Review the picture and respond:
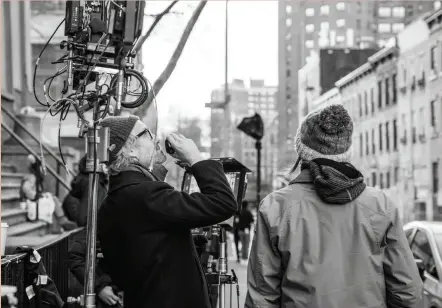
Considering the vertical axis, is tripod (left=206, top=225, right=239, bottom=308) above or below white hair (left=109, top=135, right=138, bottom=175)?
below

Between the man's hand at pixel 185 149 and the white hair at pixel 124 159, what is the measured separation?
0.75 ft

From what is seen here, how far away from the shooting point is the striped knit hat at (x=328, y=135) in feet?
11.4

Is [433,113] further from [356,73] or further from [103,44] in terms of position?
[103,44]

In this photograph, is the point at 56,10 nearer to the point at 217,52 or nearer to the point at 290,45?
the point at 217,52

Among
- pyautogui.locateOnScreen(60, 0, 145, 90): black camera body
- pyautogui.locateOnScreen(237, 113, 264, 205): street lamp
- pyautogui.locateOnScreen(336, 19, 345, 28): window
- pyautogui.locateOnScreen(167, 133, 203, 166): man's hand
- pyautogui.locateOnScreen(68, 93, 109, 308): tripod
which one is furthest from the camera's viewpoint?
pyautogui.locateOnScreen(336, 19, 345, 28): window

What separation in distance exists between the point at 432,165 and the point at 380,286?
3683cm

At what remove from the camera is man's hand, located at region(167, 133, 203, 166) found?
353 centimetres

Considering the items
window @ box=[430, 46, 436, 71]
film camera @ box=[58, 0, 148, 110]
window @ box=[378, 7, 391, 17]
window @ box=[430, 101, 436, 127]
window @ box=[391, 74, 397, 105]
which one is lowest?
film camera @ box=[58, 0, 148, 110]

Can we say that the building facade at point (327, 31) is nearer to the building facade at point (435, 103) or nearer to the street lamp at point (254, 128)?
the building facade at point (435, 103)

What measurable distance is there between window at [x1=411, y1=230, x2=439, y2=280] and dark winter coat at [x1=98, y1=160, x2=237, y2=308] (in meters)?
5.18

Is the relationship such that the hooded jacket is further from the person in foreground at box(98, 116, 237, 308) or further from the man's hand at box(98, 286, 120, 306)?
the man's hand at box(98, 286, 120, 306)

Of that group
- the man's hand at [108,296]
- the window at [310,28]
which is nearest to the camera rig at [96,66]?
the man's hand at [108,296]

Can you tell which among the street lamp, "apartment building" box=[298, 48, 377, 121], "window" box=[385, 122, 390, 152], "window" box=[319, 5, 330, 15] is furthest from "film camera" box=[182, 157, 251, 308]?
"window" box=[319, 5, 330, 15]

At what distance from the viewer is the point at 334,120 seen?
11.4 feet
